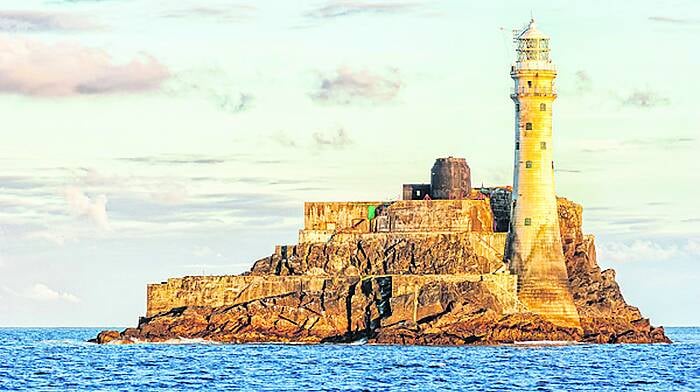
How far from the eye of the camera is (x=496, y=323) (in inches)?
3536

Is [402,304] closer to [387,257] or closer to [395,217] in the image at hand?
[387,257]

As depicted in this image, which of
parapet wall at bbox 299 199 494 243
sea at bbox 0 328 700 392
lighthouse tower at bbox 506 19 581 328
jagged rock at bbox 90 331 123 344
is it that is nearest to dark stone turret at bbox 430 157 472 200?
parapet wall at bbox 299 199 494 243

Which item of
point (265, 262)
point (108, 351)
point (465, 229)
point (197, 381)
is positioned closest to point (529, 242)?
point (465, 229)

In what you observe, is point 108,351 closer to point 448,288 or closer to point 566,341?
point 448,288

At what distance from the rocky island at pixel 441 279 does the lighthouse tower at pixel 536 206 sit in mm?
54

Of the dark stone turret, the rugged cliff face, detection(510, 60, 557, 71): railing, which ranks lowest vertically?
the rugged cliff face

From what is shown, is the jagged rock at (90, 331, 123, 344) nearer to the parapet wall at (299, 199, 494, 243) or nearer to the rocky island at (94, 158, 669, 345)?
the rocky island at (94, 158, 669, 345)

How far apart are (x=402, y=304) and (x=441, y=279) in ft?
8.13

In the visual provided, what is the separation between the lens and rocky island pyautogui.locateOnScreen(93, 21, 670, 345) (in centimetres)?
8988

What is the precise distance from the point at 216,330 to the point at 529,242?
1739cm

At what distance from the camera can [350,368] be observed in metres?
73.2

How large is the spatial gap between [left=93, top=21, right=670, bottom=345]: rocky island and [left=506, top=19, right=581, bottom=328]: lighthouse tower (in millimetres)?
54

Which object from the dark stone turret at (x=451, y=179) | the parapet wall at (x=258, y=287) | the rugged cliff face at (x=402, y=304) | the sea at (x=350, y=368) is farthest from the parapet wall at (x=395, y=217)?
the sea at (x=350, y=368)

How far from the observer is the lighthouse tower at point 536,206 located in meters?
93.1
